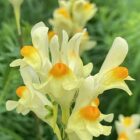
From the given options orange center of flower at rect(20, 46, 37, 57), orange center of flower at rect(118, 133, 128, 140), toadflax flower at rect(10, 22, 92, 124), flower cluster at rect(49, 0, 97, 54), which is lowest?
orange center of flower at rect(118, 133, 128, 140)

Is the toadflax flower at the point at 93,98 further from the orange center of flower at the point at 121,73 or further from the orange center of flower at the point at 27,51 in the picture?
the orange center of flower at the point at 27,51

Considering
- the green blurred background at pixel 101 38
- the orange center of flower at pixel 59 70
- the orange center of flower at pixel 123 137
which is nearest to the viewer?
the orange center of flower at pixel 59 70

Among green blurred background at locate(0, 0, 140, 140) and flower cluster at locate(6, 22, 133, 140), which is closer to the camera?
flower cluster at locate(6, 22, 133, 140)

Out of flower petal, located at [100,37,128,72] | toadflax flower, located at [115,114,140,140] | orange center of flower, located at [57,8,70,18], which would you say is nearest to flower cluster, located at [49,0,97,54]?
orange center of flower, located at [57,8,70,18]

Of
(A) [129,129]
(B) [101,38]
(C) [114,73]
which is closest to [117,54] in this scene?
(C) [114,73]

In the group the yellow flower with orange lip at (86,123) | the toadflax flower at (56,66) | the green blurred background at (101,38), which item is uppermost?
the toadflax flower at (56,66)

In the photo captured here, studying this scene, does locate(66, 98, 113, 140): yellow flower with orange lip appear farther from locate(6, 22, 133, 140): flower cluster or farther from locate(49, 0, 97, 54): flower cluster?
locate(49, 0, 97, 54): flower cluster

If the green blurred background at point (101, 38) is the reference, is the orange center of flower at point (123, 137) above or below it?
above

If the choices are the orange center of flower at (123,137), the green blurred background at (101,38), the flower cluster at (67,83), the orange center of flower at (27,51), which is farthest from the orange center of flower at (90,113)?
the green blurred background at (101,38)
